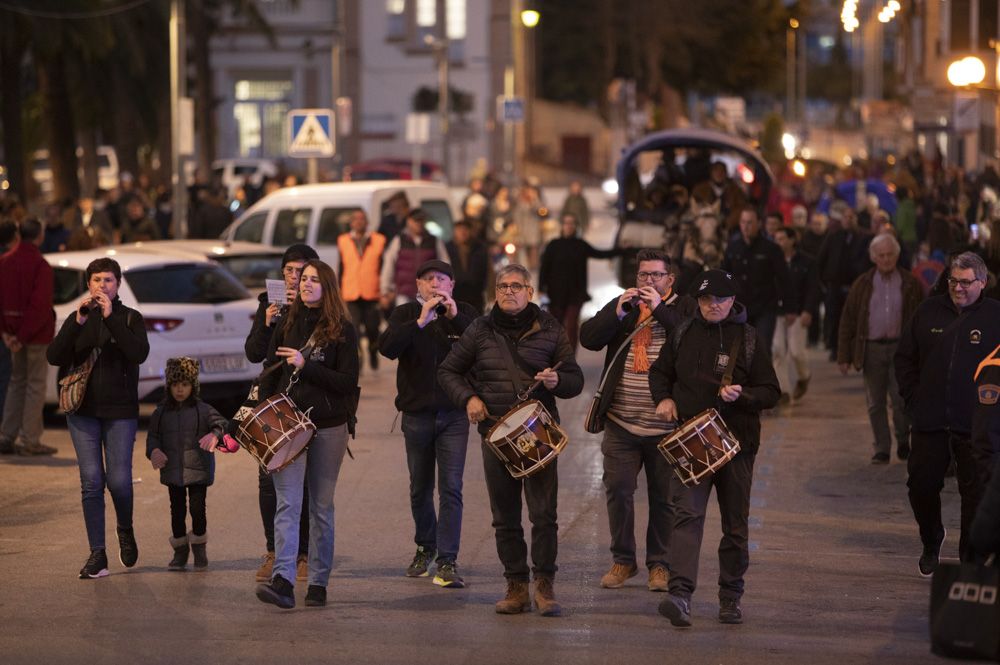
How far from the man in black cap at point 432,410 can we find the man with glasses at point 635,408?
0.79 meters

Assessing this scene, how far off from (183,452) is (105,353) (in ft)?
2.29

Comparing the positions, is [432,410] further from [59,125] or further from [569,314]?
[59,125]

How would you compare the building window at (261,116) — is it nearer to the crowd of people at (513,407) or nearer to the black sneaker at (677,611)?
the crowd of people at (513,407)

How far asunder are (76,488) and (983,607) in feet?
27.6

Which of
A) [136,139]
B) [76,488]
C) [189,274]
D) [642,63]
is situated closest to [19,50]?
[136,139]

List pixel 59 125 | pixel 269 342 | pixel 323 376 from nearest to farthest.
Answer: pixel 323 376, pixel 269 342, pixel 59 125

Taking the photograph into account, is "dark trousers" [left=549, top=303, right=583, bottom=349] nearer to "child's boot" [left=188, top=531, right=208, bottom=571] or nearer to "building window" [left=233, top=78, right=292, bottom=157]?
"child's boot" [left=188, top=531, right=208, bottom=571]

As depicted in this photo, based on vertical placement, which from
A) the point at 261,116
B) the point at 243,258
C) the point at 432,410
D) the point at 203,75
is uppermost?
the point at 203,75

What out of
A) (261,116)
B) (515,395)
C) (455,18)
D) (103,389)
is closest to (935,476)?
(515,395)

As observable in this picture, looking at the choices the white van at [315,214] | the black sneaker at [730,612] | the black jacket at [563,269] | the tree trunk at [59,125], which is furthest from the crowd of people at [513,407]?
the tree trunk at [59,125]

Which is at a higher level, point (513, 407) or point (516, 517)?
Answer: point (513, 407)

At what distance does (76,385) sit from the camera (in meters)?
10.5

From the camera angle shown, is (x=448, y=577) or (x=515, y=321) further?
(x=448, y=577)

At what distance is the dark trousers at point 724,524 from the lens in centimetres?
921
